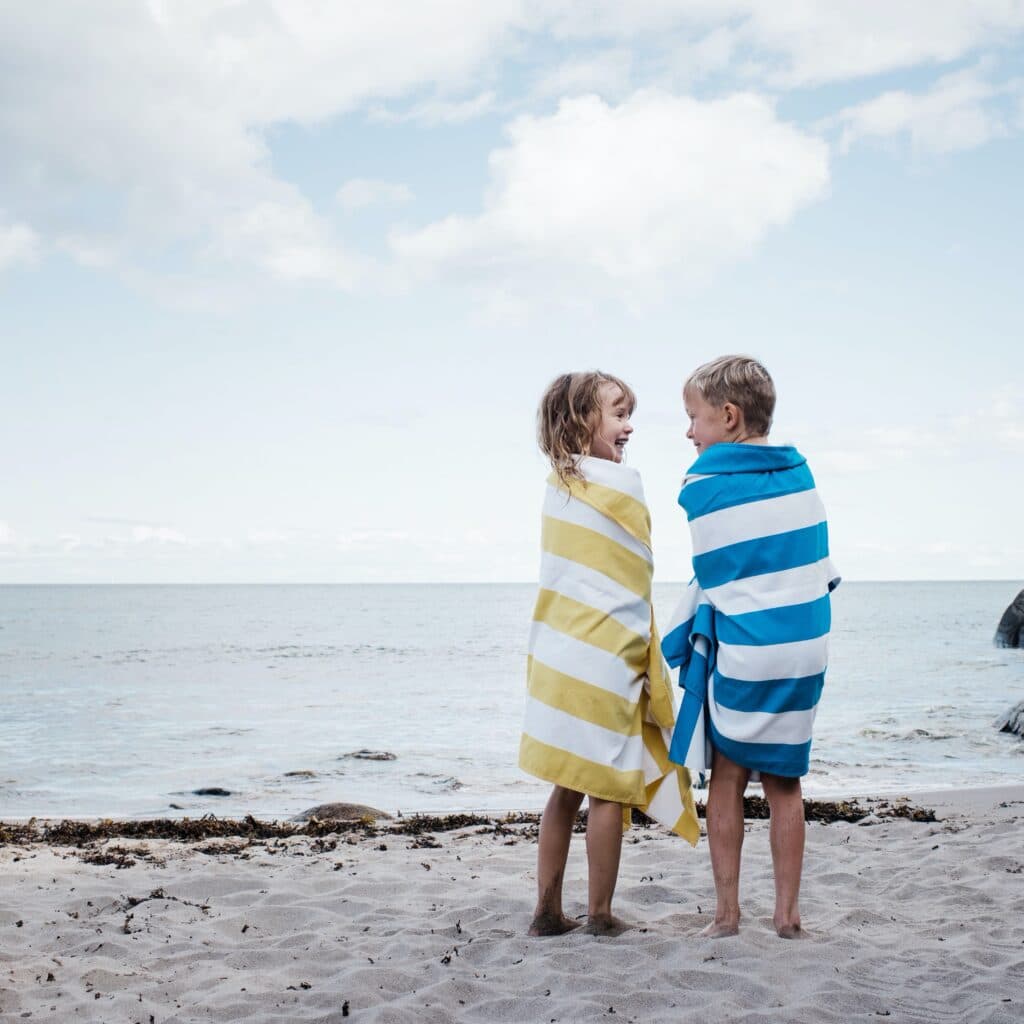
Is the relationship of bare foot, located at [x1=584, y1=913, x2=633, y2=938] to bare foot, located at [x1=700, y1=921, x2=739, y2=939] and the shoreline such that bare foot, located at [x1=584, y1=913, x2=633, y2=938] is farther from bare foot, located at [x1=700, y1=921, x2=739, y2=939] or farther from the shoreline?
the shoreline

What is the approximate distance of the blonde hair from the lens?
3492mm

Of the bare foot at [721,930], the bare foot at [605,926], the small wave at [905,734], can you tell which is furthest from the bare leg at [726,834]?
the small wave at [905,734]

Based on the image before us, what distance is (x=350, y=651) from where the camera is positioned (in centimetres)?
2912

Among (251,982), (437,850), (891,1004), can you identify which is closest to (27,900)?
(251,982)

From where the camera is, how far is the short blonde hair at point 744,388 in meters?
3.37

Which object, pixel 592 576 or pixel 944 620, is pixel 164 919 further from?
pixel 944 620

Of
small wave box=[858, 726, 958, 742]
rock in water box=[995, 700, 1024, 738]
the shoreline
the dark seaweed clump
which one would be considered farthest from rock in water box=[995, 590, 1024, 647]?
the dark seaweed clump

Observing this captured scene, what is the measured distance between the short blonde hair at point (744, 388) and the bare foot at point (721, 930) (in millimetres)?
Result: 1700

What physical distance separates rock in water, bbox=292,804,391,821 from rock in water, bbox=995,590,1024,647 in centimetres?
2612

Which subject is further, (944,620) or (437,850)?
(944,620)

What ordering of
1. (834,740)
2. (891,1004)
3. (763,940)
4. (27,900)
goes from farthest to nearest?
(834,740), (27,900), (763,940), (891,1004)

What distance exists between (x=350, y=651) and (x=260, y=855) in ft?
80.5

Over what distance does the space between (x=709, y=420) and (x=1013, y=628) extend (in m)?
28.5

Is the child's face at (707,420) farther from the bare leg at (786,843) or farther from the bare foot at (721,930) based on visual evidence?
the bare foot at (721,930)
